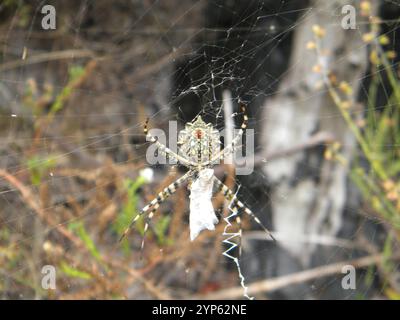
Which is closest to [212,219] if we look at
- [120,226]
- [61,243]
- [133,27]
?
[120,226]

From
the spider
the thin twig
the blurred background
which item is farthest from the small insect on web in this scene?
the thin twig

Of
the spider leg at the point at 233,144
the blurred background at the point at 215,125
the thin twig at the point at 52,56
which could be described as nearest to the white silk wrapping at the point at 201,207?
the spider leg at the point at 233,144

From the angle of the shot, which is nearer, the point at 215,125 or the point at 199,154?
the point at 199,154

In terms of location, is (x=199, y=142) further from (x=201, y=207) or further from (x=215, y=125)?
(x=201, y=207)

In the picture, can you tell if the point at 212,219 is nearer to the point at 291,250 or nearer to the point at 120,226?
the point at 120,226

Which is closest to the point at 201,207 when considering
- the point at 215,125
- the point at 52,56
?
the point at 215,125

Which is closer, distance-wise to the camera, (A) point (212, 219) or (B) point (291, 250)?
(A) point (212, 219)
